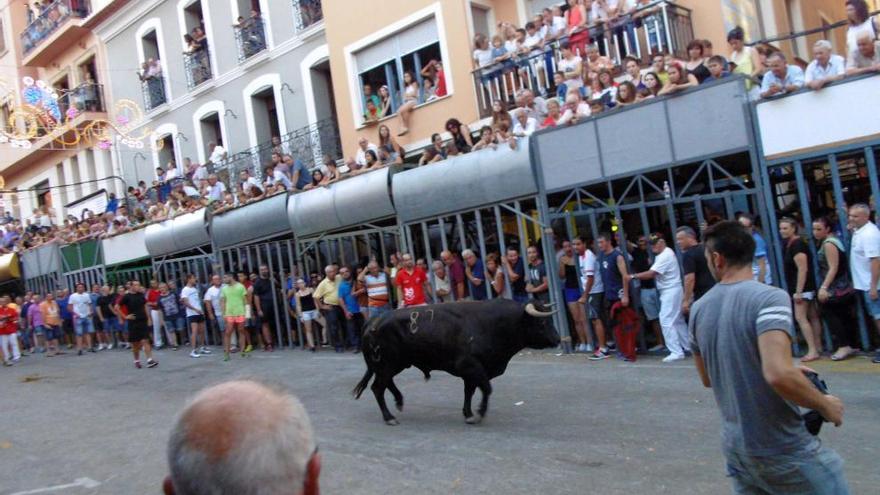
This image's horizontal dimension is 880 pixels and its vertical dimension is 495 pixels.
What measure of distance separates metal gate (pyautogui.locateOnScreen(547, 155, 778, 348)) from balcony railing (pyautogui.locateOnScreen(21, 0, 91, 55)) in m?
23.0

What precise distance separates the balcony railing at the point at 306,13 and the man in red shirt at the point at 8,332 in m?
10.5

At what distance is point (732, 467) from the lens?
3.35 meters

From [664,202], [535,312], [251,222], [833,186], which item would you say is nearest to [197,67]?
[251,222]

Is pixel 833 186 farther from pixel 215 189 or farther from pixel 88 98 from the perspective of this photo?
pixel 88 98

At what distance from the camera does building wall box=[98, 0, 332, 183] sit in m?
20.8

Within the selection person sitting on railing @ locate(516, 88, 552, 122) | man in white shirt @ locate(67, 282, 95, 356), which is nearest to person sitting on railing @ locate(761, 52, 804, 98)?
person sitting on railing @ locate(516, 88, 552, 122)

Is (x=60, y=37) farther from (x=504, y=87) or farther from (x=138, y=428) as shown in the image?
(x=138, y=428)

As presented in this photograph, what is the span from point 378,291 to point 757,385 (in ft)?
39.3

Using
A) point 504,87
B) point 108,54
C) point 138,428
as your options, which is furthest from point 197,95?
point 138,428

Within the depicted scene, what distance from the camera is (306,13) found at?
797 inches

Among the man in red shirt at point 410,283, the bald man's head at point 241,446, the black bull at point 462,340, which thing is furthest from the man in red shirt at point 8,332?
the bald man's head at point 241,446

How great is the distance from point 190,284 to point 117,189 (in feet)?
36.7

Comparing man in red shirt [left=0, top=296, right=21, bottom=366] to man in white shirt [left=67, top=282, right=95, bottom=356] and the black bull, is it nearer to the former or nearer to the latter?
man in white shirt [left=67, top=282, right=95, bottom=356]

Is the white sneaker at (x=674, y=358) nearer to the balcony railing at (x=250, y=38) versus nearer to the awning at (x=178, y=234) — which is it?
the awning at (x=178, y=234)
